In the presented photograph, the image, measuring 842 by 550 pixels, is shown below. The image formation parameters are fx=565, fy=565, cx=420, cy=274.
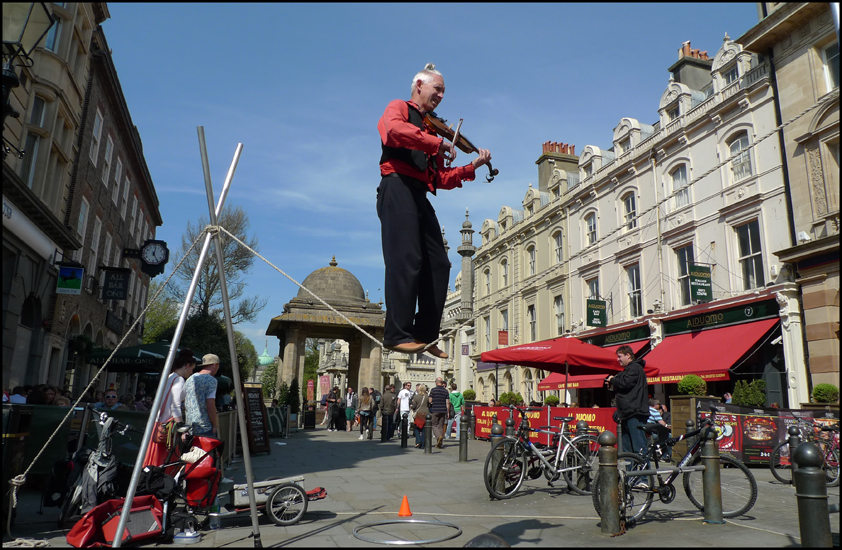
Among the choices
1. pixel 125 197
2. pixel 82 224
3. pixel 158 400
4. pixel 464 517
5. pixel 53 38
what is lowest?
pixel 464 517

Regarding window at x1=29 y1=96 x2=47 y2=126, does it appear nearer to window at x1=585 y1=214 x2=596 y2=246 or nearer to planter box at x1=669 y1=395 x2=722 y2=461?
planter box at x1=669 y1=395 x2=722 y2=461

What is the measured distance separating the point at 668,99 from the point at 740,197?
221 inches

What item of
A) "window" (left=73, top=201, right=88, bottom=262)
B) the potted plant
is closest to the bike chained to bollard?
the potted plant

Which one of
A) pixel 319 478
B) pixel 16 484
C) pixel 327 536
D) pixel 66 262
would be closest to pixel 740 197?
pixel 319 478

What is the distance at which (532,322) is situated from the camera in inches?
1193

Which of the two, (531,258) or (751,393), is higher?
(531,258)

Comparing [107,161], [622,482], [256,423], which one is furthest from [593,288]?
[107,161]

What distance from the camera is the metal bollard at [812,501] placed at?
14.6ft

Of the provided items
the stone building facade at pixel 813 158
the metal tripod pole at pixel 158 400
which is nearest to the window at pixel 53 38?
the metal tripod pole at pixel 158 400

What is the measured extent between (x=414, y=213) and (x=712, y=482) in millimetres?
5029

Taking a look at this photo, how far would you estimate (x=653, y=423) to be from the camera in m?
7.43

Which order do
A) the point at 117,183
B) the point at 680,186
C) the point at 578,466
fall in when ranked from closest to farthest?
the point at 578,466
the point at 680,186
the point at 117,183

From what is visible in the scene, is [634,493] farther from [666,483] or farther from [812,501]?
[812,501]

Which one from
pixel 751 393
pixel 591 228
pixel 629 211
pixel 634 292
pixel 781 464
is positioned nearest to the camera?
pixel 781 464
